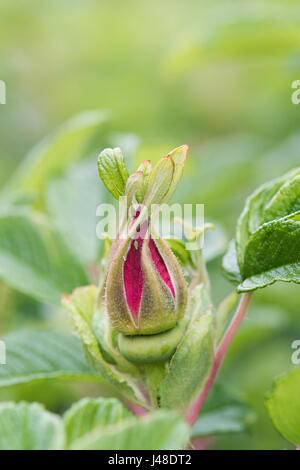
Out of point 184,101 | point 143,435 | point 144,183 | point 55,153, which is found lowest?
point 143,435

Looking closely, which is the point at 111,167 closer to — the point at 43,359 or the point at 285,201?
the point at 285,201

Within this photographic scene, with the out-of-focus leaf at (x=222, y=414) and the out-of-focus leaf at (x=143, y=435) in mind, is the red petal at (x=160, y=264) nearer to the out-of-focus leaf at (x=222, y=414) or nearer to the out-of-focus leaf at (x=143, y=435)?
the out-of-focus leaf at (x=143, y=435)

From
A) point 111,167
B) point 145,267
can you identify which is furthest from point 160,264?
point 111,167

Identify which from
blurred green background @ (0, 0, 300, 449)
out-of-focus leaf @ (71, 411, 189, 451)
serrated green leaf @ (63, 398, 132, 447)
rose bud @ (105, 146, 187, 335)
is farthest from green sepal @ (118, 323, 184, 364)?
blurred green background @ (0, 0, 300, 449)

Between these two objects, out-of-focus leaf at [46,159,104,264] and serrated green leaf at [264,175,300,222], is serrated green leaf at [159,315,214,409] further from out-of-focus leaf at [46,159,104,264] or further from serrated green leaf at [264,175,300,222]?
out-of-focus leaf at [46,159,104,264]

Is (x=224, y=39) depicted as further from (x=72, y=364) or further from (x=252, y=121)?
(x=72, y=364)
